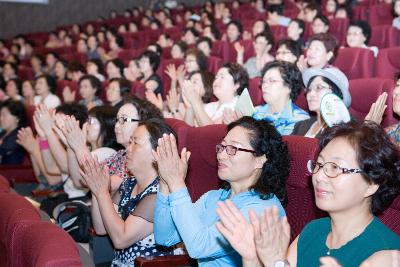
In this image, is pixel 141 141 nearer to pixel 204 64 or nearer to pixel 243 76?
pixel 243 76

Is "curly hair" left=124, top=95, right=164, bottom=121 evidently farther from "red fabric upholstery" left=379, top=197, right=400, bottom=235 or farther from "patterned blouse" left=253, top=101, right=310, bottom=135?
"red fabric upholstery" left=379, top=197, right=400, bottom=235

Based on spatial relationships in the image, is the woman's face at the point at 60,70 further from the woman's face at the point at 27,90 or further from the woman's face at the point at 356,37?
the woman's face at the point at 356,37

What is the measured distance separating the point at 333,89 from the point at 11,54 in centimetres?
572

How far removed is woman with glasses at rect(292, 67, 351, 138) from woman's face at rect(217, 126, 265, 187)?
761 millimetres

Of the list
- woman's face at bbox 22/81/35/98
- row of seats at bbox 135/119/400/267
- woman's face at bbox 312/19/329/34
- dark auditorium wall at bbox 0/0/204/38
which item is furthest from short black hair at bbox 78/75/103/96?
dark auditorium wall at bbox 0/0/204/38

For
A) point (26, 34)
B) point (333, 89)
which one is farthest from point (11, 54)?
point (333, 89)

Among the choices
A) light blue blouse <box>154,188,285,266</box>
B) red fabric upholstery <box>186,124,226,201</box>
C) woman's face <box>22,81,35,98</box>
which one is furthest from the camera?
woman's face <box>22,81,35,98</box>

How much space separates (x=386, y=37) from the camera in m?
4.04

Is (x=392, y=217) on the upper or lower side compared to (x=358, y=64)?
lower

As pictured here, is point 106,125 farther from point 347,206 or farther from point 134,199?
point 347,206

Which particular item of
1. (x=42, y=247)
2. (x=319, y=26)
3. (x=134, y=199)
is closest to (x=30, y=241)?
(x=42, y=247)

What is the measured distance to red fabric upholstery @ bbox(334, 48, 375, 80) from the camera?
3158 mm

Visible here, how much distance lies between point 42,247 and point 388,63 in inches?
98.8

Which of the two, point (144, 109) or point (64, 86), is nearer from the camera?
point (144, 109)
